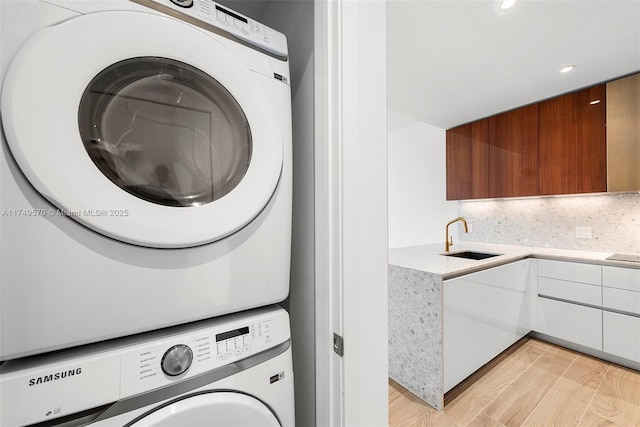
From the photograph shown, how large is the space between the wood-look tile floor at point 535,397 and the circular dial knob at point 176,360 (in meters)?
1.54

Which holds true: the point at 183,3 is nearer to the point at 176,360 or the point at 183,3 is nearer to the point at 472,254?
the point at 176,360

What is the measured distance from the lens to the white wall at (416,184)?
2848 mm

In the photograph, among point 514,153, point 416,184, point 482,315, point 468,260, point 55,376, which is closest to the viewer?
point 55,376

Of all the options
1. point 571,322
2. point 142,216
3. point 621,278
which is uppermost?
point 142,216

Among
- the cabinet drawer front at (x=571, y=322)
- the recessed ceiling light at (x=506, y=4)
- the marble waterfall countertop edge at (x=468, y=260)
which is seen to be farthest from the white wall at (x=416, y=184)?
the recessed ceiling light at (x=506, y=4)

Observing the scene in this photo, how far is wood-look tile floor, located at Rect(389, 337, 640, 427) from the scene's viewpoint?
1.61 meters

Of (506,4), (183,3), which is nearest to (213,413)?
(183,3)

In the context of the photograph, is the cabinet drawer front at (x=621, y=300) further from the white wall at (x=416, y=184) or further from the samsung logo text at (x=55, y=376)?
the samsung logo text at (x=55, y=376)

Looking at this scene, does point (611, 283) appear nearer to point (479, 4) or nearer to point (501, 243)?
point (501, 243)

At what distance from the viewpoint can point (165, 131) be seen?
60 cm

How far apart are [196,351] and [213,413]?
0.13 metres

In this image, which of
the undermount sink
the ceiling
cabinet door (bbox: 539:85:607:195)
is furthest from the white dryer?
cabinet door (bbox: 539:85:607:195)

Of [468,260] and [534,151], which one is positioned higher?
[534,151]

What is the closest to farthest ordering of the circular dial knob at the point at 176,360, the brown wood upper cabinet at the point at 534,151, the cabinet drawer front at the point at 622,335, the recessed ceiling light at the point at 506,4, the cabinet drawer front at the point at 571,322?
the circular dial knob at the point at 176,360 < the recessed ceiling light at the point at 506,4 < the cabinet drawer front at the point at 622,335 < the cabinet drawer front at the point at 571,322 < the brown wood upper cabinet at the point at 534,151
